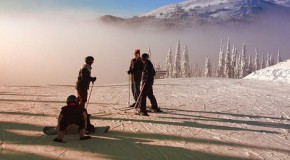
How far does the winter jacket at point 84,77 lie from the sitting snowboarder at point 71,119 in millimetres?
1869

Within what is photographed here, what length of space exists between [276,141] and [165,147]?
3363 millimetres

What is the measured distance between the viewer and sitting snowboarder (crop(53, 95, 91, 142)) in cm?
817

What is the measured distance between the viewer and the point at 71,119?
830 centimetres

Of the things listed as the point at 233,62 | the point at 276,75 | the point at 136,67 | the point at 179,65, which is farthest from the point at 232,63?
the point at 136,67

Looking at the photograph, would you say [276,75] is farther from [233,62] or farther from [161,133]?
[233,62]

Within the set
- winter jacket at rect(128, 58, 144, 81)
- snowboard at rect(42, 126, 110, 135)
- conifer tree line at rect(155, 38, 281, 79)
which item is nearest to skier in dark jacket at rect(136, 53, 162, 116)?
winter jacket at rect(128, 58, 144, 81)

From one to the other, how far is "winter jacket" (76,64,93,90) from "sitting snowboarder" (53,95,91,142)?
1.87 m

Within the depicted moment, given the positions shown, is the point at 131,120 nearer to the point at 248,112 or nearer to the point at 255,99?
the point at 248,112

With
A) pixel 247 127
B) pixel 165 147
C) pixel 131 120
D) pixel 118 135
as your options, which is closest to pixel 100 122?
pixel 131 120

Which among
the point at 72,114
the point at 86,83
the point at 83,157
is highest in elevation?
the point at 86,83

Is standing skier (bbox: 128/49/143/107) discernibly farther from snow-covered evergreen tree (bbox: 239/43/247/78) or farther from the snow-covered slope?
snow-covered evergreen tree (bbox: 239/43/247/78)

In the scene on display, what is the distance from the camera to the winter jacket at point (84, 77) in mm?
10047

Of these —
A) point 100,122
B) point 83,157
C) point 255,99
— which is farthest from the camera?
point 255,99

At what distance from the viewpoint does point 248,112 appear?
45.2 feet
